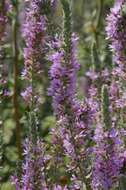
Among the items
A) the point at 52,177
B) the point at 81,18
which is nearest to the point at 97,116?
the point at 52,177

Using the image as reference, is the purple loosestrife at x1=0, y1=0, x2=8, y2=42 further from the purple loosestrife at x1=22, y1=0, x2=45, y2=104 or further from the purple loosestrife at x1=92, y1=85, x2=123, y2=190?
the purple loosestrife at x1=92, y1=85, x2=123, y2=190

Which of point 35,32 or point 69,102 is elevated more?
point 35,32

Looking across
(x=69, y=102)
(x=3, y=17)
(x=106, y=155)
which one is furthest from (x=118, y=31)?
(x=3, y=17)

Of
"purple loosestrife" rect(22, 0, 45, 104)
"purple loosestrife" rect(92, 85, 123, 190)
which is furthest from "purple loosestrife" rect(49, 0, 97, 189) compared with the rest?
"purple loosestrife" rect(22, 0, 45, 104)

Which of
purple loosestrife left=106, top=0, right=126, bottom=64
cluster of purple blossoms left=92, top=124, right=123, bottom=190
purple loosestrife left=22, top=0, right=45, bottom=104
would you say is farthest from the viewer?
purple loosestrife left=22, top=0, right=45, bottom=104

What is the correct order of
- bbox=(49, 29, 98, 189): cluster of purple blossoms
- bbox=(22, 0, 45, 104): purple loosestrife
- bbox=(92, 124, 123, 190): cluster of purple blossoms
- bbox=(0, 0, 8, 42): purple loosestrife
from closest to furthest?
bbox=(92, 124, 123, 190): cluster of purple blossoms < bbox=(49, 29, 98, 189): cluster of purple blossoms < bbox=(22, 0, 45, 104): purple loosestrife < bbox=(0, 0, 8, 42): purple loosestrife

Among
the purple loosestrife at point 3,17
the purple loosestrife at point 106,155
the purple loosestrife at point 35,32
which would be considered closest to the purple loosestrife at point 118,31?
the purple loosestrife at point 106,155

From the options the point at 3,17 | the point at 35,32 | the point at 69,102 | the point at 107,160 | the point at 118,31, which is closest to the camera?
the point at 107,160

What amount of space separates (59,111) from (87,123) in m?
A: 0.24

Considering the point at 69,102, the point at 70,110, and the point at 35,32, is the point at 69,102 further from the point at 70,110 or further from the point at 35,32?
the point at 35,32

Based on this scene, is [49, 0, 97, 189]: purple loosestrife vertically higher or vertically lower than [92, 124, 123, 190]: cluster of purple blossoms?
higher

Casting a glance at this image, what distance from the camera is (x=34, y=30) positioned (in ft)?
12.8

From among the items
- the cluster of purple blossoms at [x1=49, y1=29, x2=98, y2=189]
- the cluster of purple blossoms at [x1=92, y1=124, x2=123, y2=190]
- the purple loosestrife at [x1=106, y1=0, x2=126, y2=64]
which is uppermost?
the purple loosestrife at [x1=106, y1=0, x2=126, y2=64]

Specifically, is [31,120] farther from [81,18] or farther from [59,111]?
[81,18]
